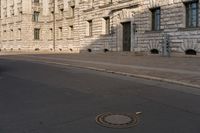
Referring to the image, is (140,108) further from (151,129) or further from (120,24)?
(120,24)

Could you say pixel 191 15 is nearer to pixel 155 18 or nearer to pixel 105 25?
pixel 155 18

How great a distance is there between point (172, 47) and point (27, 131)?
940 inches

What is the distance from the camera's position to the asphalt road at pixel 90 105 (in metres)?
6.48

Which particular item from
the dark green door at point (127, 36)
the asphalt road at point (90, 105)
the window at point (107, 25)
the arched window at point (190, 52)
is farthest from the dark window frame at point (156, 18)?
the asphalt road at point (90, 105)

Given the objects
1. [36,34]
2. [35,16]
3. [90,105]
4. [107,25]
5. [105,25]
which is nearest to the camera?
[90,105]

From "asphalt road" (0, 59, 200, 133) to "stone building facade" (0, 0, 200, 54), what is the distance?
53.0 ft

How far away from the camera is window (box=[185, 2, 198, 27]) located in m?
26.8

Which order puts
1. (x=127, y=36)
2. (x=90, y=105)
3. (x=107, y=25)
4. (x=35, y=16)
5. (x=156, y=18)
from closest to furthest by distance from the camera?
(x=90, y=105) → (x=156, y=18) → (x=127, y=36) → (x=107, y=25) → (x=35, y=16)

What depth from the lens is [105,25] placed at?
126ft

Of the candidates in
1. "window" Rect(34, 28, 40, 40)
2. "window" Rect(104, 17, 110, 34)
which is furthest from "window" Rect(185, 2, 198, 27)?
"window" Rect(34, 28, 40, 40)

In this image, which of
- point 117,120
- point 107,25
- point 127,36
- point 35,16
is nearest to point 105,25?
point 107,25

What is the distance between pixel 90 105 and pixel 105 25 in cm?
3066

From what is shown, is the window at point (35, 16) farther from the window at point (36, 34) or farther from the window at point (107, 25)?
the window at point (107, 25)

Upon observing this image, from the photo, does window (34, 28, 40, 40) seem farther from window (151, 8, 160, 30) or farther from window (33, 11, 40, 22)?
window (151, 8, 160, 30)
